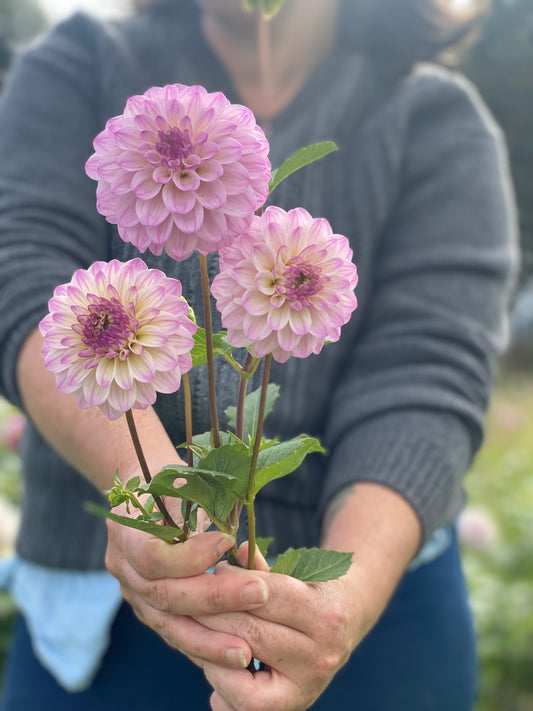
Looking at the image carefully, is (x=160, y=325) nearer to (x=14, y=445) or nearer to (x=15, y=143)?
(x=15, y=143)

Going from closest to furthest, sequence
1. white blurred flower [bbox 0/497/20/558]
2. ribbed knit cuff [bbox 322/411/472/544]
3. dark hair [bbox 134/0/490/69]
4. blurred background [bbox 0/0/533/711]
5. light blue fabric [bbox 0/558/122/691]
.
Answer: ribbed knit cuff [bbox 322/411/472/544]
light blue fabric [bbox 0/558/122/691]
dark hair [bbox 134/0/490/69]
blurred background [bbox 0/0/533/711]
white blurred flower [bbox 0/497/20/558]

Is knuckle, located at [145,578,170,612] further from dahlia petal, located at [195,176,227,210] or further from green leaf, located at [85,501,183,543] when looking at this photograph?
dahlia petal, located at [195,176,227,210]

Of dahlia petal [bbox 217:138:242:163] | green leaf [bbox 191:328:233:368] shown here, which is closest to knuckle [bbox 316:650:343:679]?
green leaf [bbox 191:328:233:368]

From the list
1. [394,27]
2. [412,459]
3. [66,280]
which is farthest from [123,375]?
[394,27]

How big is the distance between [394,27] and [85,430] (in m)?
0.78

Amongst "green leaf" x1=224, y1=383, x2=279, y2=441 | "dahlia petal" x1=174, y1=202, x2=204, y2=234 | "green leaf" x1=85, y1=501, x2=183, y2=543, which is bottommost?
"green leaf" x1=85, y1=501, x2=183, y2=543

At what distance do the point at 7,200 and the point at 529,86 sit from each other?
338 cm

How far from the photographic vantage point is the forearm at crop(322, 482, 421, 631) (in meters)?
0.60

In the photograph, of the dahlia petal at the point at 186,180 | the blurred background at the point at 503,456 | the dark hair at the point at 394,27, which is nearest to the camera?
the dahlia petal at the point at 186,180

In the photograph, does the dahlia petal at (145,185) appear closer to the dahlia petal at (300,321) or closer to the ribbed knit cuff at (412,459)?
the dahlia petal at (300,321)

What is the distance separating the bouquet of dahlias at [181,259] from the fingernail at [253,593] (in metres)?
0.14

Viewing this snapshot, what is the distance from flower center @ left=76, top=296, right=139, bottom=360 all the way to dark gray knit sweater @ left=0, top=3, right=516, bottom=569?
383 mm

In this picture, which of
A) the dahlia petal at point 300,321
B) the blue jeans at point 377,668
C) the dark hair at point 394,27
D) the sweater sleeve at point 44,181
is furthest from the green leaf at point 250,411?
the dark hair at point 394,27

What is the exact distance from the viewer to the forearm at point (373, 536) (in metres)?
0.60
